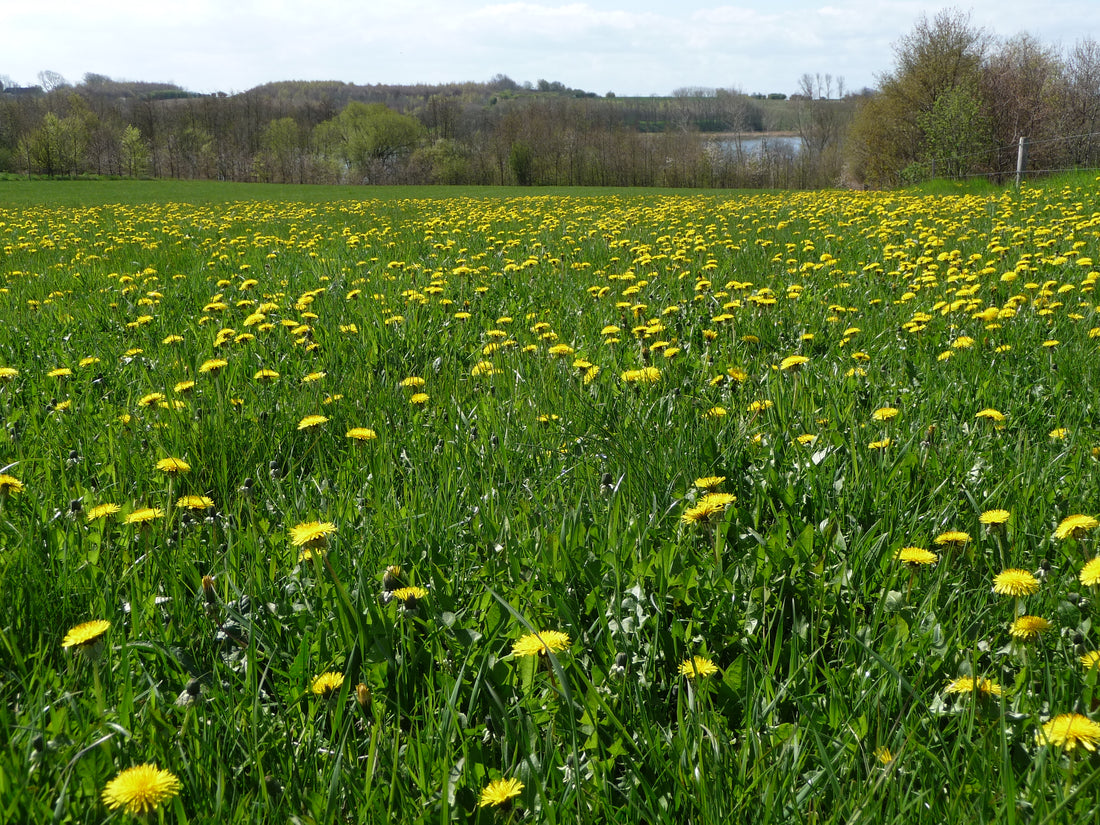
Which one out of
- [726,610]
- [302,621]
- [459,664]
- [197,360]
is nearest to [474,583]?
[459,664]

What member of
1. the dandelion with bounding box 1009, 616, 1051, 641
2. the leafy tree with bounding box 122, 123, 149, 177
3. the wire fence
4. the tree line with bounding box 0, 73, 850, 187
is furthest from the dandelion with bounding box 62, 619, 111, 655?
the leafy tree with bounding box 122, 123, 149, 177

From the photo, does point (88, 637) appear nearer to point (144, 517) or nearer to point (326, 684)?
point (326, 684)

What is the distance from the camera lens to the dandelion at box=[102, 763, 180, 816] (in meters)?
1.00

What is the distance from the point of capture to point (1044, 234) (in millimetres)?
6402

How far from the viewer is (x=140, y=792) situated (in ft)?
3.32

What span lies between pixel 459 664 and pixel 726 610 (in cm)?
59

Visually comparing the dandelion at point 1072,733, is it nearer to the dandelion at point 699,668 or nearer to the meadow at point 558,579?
the meadow at point 558,579

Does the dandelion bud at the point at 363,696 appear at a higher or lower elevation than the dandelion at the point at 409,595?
lower

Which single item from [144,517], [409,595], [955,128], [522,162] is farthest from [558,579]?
[522,162]

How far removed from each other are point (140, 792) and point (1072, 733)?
1.34 metres

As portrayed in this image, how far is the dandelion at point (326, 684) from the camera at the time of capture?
A: 1345 mm

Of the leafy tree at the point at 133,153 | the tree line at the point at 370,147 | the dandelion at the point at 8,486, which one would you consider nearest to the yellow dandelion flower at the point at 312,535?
the dandelion at the point at 8,486

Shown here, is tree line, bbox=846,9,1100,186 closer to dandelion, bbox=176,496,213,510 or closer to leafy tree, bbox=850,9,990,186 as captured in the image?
leafy tree, bbox=850,9,990,186

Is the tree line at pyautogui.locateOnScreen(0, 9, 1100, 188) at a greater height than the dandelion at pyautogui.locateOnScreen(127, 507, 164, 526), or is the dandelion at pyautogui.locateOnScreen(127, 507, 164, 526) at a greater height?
the tree line at pyautogui.locateOnScreen(0, 9, 1100, 188)
